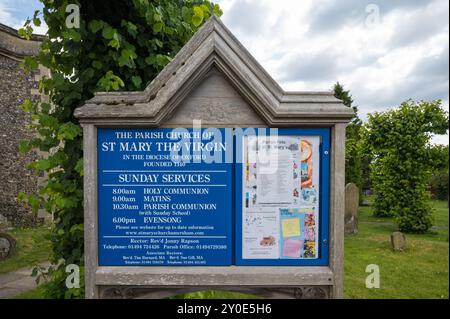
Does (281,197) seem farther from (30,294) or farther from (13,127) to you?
(13,127)


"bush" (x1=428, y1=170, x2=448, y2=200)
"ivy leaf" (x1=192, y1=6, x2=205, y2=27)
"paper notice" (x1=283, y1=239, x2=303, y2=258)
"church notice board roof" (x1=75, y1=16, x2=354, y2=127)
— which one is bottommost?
"paper notice" (x1=283, y1=239, x2=303, y2=258)

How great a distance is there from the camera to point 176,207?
7.06 ft

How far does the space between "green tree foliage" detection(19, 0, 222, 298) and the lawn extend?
19.0 inches

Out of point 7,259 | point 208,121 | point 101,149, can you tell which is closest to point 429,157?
point 208,121

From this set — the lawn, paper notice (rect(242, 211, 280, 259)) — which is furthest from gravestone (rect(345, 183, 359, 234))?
paper notice (rect(242, 211, 280, 259))

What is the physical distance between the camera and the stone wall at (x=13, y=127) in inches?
318

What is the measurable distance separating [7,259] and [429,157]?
464 inches

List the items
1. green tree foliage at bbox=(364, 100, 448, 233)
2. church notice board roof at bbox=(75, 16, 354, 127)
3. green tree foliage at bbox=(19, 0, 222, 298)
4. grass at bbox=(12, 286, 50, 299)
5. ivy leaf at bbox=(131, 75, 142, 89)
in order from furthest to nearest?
green tree foliage at bbox=(364, 100, 448, 233)
grass at bbox=(12, 286, 50, 299)
ivy leaf at bbox=(131, 75, 142, 89)
green tree foliage at bbox=(19, 0, 222, 298)
church notice board roof at bbox=(75, 16, 354, 127)

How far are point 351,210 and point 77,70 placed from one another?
891 cm

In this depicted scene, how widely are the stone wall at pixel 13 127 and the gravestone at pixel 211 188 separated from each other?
7.59m

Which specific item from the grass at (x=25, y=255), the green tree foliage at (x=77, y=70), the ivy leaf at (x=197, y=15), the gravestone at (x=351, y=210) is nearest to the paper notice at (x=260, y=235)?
the green tree foliage at (x=77, y=70)

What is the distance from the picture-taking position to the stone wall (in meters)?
8.07

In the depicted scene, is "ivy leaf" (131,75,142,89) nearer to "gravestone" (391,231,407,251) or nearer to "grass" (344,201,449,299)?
"grass" (344,201,449,299)

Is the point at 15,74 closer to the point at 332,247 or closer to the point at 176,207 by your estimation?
the point at 176,207
